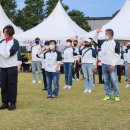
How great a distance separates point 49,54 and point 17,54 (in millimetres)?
2715

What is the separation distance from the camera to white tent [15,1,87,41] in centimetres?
3169

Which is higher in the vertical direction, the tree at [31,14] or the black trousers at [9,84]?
the tree at [31,14]

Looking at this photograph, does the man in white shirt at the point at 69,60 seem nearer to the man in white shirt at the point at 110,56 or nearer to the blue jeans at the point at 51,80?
the blue jeans at the point at 51,80

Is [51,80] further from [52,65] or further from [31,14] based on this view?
[31,14]

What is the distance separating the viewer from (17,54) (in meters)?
11.3

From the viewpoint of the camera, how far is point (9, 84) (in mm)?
10977

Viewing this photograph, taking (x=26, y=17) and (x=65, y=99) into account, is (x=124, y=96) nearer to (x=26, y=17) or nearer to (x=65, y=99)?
(x=65, y=99)

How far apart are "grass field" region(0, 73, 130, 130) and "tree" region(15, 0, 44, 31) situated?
39.1 meters

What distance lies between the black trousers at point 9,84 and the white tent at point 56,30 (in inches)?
801

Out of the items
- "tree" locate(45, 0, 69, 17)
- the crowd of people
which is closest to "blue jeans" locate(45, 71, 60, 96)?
the crowd of people

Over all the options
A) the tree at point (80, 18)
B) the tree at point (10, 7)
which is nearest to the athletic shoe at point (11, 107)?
the tree at point (10, 7)

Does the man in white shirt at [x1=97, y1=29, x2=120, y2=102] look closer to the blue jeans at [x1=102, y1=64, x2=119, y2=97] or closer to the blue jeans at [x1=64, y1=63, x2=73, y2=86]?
the blue jeans at [x1=102, y1=64, x2=119, y2=97]

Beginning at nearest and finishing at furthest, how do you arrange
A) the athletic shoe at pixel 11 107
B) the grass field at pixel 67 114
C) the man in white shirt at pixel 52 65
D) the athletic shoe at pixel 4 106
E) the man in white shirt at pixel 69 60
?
the grass field at pixel 67 114 < the athletic shoe at pixel 11 107 < the athletic shoe at pixel 4 106 < the man in white shirt at pixel 52 65 < the man in white shirt at pixel 69 60

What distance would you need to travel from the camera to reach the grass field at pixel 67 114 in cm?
867
